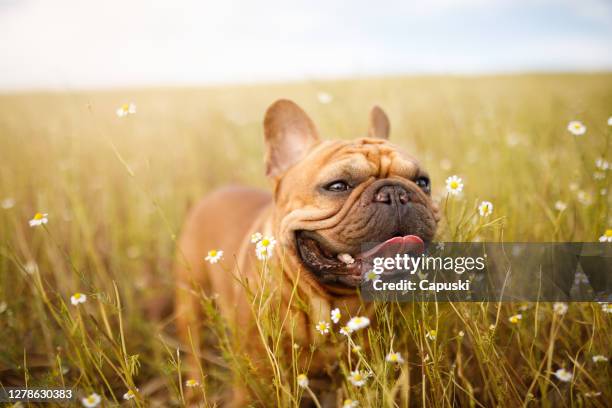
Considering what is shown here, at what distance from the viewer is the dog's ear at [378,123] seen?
123 inches

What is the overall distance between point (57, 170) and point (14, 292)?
2.23 metres

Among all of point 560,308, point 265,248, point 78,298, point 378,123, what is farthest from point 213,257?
point 378,123

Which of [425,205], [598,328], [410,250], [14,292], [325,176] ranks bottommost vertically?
[14,292]

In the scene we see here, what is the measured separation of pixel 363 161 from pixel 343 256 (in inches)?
21.3

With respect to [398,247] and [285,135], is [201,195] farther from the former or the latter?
[398,247]

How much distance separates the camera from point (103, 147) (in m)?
6.47

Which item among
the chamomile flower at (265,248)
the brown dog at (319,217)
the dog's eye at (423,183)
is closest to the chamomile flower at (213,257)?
the brown dog at (319,217)

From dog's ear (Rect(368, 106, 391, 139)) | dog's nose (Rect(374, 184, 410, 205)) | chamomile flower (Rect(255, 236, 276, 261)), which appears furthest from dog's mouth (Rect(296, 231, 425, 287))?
dog's ear (Rect(368, 106, 391, 139))

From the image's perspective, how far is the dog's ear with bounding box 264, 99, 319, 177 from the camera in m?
2.72

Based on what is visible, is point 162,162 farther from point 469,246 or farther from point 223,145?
point 469,246

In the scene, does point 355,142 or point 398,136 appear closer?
point 355,142

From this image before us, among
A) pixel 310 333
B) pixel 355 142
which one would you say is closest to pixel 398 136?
pixel 355 142

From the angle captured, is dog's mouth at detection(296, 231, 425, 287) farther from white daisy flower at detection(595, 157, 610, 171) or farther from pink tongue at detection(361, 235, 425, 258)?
white daisy flower at detection(595, 157, 610, 171)

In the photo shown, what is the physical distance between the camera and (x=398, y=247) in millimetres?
1915
